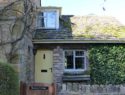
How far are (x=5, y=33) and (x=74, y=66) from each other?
19.0 feet

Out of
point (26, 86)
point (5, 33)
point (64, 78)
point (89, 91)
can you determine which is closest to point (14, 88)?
point (26, 86)

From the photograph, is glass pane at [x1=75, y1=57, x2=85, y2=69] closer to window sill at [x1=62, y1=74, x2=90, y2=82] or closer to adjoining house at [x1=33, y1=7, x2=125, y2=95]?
adjoining house at [x1=33, y1=7, x2=125, y2=95]

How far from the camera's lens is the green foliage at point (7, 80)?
428 inches

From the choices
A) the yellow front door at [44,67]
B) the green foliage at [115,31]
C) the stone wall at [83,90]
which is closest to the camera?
the stone wall at [83,90]

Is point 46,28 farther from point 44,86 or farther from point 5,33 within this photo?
point 44,86

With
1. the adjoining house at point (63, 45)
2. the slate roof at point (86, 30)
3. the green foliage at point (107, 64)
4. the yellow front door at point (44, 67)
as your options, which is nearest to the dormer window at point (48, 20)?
the adjoining house at point (63, 45)

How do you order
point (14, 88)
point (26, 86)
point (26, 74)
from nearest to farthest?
point (14, 88) < point (26, 86) < point (26, 74)

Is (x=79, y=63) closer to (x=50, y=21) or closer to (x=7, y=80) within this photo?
(x=50, y=21)

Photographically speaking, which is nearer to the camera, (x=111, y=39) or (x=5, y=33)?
(x=5, y=33)

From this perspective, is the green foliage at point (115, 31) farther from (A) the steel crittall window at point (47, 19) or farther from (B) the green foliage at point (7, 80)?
(B) the green foliage at point (7, 80)

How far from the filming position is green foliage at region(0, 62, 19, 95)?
35.6 ft

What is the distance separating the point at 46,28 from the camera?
2436 cm

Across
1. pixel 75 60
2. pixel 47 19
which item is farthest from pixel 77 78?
pixel 47 19

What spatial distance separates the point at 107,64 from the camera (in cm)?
2292
